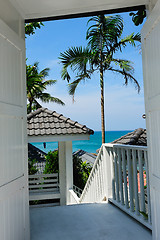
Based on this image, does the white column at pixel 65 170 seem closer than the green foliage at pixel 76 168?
Yes

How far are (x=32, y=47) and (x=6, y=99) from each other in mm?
40735

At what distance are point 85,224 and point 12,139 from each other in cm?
155

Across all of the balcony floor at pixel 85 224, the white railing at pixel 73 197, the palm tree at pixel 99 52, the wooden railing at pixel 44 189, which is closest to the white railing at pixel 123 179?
the balcony floor at pixel 85 224

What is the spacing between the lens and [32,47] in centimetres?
3972

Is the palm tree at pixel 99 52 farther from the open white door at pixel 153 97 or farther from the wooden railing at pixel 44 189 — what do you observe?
the open white door at pixel 153 97

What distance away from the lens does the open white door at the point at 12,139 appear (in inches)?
71.4

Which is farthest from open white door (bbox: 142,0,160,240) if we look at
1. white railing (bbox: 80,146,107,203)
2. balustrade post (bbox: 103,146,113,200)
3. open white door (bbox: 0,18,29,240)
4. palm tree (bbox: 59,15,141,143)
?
palm tree (bbox: 59,15,141,143)

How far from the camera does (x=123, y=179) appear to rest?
3262 millimetres

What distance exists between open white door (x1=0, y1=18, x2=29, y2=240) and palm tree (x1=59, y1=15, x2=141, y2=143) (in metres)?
8.36

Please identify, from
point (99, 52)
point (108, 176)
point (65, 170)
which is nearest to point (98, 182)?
point (108, 176)

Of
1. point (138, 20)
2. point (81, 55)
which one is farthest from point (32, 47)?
point (138, 20)

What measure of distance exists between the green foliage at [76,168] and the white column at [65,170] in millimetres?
1103

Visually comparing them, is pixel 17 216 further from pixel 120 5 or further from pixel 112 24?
pixel 112 24

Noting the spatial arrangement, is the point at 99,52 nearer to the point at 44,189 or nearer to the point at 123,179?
the point at 44,189
